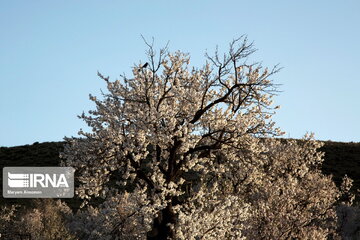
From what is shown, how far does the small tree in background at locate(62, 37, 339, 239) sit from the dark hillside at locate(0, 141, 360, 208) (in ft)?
205

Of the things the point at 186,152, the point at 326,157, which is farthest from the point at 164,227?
the point at 326,157

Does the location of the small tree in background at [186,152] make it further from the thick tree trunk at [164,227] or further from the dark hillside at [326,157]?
the dark hillside at [326,157]

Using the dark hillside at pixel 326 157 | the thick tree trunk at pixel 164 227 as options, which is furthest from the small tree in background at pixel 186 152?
the dark hillside at pixel 326 157

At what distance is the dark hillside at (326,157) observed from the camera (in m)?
96.0

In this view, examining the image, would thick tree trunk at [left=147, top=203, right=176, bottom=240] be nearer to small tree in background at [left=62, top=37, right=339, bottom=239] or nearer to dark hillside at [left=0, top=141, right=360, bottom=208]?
small tree in background at [left=62, top=37, right=339, bottom=239]

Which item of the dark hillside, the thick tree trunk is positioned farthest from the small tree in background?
the dark hillside

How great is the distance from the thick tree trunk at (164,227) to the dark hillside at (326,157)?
2584 inches

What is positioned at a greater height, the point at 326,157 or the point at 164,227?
the point at 326,157

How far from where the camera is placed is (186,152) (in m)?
29.2

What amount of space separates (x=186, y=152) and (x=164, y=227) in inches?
163

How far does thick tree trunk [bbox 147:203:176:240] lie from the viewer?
28438 millimetres

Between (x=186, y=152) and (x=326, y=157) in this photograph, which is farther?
(x=326, y=157)

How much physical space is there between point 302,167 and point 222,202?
1168cm

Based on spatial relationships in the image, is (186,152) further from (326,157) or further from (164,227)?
(326,157)
